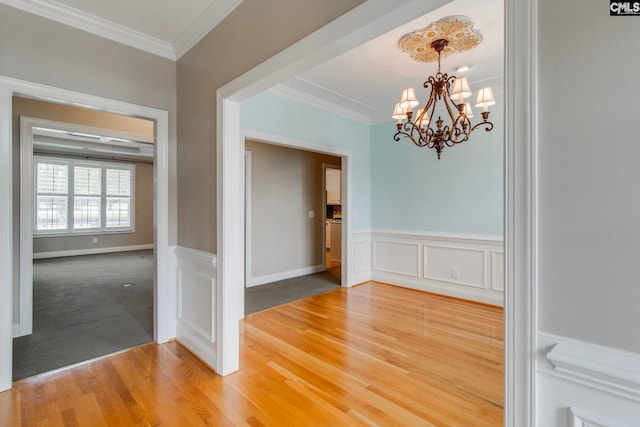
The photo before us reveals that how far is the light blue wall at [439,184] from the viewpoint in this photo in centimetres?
391

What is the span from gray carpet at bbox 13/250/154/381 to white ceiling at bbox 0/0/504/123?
2.78 m

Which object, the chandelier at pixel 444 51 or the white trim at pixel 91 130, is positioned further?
the white trim at pixel 91 130

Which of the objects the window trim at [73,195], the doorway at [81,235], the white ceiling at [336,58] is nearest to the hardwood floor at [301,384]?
the doorway at [81,235]

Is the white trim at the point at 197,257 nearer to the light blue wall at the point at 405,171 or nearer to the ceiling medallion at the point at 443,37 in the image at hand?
the light blue wall at the point at 405,171

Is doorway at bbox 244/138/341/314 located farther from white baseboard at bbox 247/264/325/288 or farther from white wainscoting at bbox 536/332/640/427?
white wainscoting at bbox 536/332/640/427

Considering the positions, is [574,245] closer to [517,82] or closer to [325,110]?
[517,82]

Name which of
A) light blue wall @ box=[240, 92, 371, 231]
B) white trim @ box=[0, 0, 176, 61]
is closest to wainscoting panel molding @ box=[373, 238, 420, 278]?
light blue wall @ box=[240, 92, 371, 231]

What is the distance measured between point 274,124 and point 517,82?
314 centimetres

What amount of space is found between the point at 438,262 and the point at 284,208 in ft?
8.84

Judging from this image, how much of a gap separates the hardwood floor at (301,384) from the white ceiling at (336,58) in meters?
2.69

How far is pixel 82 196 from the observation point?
26.4ft

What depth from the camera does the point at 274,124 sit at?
3.76 meters

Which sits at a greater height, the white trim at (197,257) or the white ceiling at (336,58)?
the white ceiling at (336,58)

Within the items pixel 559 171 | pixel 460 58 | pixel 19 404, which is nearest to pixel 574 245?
pixel 559 171
